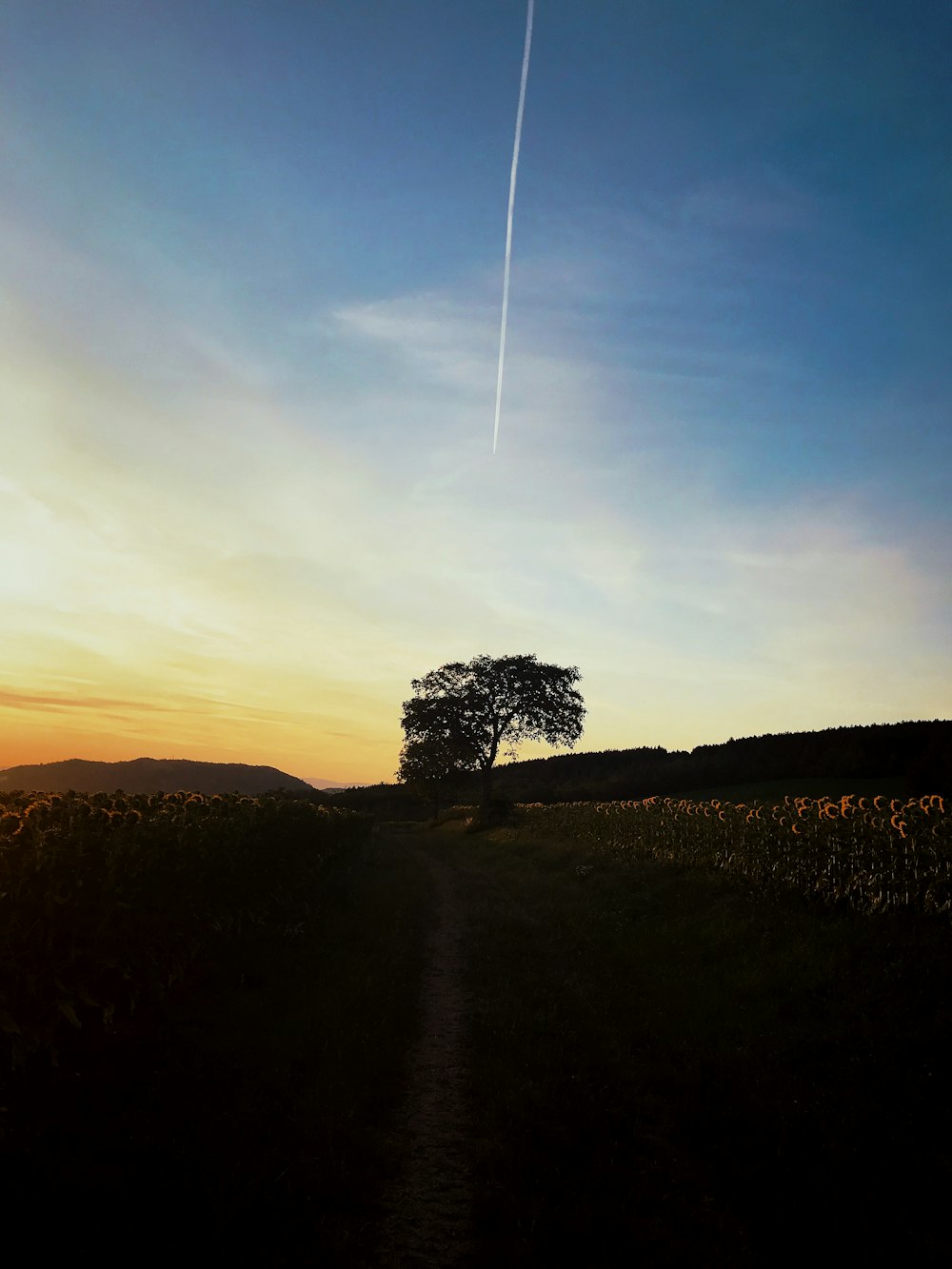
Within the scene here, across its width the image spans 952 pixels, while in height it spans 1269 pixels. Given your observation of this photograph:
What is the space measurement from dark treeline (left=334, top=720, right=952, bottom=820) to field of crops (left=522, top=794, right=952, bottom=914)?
28011mm

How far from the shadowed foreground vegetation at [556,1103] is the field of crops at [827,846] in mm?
1037

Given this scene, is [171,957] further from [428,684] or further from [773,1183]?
[428,684]

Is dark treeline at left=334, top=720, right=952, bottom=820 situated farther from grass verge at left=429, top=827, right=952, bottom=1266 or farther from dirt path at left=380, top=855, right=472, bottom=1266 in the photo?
dirt path at left=380, top=855, right=472, bottom=1266

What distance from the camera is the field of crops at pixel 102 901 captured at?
261 inches

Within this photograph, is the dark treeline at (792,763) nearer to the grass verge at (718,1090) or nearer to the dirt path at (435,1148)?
the grass verge at (718,1090)

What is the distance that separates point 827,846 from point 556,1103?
418 inches

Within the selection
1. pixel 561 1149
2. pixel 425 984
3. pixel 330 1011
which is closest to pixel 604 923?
pixel 425 984

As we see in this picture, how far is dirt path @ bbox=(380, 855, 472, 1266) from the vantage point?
17.6ft

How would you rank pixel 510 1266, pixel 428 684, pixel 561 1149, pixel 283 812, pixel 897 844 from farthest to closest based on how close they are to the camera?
1. pixel 428 684
2. pixel 283 812
3. pixel 897 844
4. pixel 561 1149
5. pixel 510 1266

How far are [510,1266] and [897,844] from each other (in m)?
12.2

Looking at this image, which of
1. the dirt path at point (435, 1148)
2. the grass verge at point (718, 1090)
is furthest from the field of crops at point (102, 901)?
the grass verge at point (718, 1090)

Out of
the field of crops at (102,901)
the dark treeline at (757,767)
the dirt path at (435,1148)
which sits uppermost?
the dark treeline at (757,767)

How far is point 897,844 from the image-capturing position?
14.0 meters

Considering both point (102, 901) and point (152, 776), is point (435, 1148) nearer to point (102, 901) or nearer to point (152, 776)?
point (102, 901)
